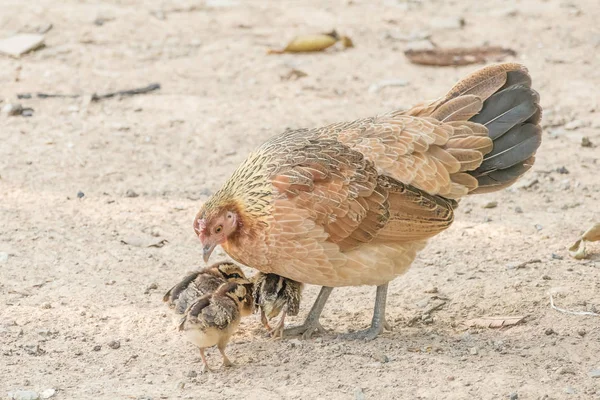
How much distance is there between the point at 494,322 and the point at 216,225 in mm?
1908

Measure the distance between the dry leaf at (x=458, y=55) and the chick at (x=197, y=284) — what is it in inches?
206

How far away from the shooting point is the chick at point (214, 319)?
499 cm

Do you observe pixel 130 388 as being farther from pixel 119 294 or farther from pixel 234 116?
pixel 234 116

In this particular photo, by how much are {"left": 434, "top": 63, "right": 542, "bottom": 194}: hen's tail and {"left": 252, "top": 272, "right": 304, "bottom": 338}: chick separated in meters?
1.35

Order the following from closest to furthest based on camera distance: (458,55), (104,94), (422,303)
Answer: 1. (422,303)
2. (104,94)
3. (458,55)

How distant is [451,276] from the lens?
643 cm

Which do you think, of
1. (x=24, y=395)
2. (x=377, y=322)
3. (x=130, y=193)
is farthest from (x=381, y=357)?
(x=130, y=193)

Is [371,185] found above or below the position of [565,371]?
above

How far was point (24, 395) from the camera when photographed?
15.5 feet

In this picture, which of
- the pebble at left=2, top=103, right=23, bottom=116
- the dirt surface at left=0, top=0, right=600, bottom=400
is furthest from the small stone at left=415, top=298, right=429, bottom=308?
the pebble at left=2, top=103, right=23, bottom=116

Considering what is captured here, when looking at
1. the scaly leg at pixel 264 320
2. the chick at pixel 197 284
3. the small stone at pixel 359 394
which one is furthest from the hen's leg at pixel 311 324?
the small stone at pixel 359 394

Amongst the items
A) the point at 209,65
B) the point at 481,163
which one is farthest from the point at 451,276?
the point at 209,65

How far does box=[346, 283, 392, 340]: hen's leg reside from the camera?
5613 mm

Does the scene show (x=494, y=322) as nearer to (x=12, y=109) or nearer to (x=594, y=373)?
(x=594, y=373)
